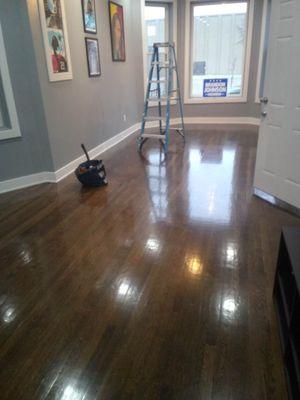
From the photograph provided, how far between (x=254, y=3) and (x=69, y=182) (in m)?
5.21

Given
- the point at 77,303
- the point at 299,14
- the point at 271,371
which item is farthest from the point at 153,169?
the point at 271,371

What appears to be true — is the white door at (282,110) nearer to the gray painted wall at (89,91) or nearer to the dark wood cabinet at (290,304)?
the dark wood cabinet at (290,304)

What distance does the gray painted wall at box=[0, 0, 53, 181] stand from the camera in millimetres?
3084

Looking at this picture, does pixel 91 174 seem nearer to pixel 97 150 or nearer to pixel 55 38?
pixel 97 150

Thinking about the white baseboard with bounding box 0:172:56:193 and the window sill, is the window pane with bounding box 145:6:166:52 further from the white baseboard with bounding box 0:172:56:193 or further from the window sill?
the white baseboard with bounding box 0:172:56:193

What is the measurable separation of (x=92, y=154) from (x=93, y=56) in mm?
1426

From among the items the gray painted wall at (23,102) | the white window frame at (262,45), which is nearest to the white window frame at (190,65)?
the white window frame at (262,45)

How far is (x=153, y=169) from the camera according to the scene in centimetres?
417

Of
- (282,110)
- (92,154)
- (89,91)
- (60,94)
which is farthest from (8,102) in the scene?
(282,110)

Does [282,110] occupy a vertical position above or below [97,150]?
above

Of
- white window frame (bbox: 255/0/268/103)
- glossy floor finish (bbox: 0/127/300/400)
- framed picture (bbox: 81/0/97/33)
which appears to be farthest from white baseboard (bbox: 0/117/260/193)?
framed picture (bbox: 81/0/97/33)

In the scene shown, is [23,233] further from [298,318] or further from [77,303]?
[298,318]

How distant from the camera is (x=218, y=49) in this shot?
21.8 ft

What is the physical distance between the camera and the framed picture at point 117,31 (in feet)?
16.4
